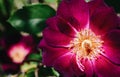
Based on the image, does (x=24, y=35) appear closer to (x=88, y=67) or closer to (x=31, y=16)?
(x=31, y=16)

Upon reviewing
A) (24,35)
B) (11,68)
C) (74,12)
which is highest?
(74,12)

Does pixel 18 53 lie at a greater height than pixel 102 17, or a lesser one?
lesser

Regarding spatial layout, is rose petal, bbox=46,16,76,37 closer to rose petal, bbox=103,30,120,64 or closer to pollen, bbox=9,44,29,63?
rose petal, bbox=103,30,120,64

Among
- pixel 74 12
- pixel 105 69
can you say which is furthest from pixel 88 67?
pixel 74 12

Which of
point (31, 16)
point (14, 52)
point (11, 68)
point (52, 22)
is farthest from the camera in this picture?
point (14, 52)

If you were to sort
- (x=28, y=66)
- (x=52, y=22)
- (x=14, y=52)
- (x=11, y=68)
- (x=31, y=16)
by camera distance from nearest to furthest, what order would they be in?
(x=52, y=22)
(x=31, y=16)
(x=28, y=66)
(x=11, y=68)
(x=14, y=52)

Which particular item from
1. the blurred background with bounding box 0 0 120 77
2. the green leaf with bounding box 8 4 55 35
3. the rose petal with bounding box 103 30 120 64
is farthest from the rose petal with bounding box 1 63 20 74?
the rose petal with bounding box 103 30 120 64

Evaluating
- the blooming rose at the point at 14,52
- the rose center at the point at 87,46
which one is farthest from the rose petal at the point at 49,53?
the blooming rose at the point at 14,52
